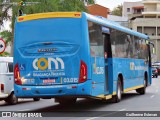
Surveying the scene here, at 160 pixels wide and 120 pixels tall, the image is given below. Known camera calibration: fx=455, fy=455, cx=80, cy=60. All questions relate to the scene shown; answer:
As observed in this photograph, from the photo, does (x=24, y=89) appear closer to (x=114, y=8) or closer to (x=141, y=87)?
(x=141, y=87)

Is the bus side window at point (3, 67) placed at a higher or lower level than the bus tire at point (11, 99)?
higher

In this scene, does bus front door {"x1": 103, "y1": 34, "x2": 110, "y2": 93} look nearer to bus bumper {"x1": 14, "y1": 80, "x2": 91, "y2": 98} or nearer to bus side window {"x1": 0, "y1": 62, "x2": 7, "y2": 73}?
bus bumper {"x1": 14, "y1": 80, "x2": 91, "y2": 98}

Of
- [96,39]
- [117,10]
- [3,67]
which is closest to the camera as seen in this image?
[96,39]

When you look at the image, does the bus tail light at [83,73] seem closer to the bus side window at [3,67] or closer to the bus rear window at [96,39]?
the bus rear window at [96,39]

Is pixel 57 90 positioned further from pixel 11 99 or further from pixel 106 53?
pixel 11 99

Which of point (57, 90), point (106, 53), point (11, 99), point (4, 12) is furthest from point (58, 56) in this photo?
point (4, 12)

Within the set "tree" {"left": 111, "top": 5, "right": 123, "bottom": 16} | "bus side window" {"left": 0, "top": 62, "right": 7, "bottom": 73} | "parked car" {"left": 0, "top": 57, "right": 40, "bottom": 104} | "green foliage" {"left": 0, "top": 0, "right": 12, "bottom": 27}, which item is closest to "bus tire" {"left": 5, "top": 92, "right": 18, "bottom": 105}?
"parked car" {"left": 0, "top": 57, "right": 40, "bottom": 104}

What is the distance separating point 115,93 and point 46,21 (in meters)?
5.08

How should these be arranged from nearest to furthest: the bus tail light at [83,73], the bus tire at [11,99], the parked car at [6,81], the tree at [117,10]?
the bus tail light at [83,73], the parked car at [6,81], the bus tire at [11,99], the tree at [117,10]

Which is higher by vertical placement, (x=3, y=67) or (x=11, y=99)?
(x=3, y=67)

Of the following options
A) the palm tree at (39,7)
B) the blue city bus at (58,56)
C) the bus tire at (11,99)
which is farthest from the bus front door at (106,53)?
the palm tree at (39,7)

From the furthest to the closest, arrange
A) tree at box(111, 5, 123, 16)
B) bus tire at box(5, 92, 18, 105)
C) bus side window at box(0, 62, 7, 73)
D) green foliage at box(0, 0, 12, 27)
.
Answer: tree at box(111, 5, 123, 16), green foliage at box(0, 0, 12, 27), bus tire at box(5, 92, 18, 105), bus side window at box(0, 62, 7, 73)

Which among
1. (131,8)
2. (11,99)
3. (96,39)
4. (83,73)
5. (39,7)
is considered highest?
(131,8)

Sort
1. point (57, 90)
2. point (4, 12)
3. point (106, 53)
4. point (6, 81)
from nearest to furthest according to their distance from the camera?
1. point (57, 90)
2. point (106, 53)
3. point (6, 81)
4. point (4, 12)
